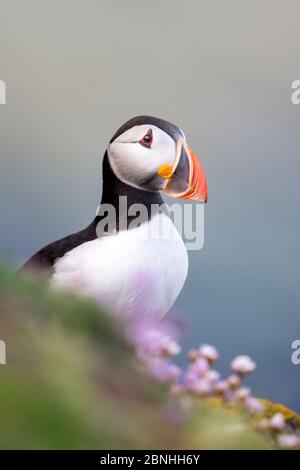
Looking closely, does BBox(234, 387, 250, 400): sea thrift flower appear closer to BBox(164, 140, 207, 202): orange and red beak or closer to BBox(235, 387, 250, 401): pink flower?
BBox(235, 387, 250, 401): pink flower

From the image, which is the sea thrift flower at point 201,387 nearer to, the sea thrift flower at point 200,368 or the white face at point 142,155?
the sea thrift flower at point 200,368

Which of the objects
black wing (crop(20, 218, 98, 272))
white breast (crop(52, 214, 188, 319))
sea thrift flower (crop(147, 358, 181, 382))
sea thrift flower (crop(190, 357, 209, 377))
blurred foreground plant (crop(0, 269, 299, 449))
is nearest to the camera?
blurred foreground plant (crop(0, 269, 299, 449))

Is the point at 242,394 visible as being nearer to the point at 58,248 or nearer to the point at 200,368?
the point at 200,368

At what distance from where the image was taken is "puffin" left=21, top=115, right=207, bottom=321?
9.78 feet

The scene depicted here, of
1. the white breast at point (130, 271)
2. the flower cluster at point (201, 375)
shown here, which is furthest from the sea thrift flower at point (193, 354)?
the white breast at point (130, 271)

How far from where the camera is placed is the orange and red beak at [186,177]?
3.13 m

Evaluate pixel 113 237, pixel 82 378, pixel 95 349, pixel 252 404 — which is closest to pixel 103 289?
pixel 113 237

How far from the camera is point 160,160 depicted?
3.14 meters

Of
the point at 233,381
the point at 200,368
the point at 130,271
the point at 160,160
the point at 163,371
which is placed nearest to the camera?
the point at 163,371

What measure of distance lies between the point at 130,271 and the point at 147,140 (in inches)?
23.3

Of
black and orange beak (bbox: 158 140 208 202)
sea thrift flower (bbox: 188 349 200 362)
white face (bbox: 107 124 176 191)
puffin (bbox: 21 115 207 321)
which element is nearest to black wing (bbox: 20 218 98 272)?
puffin (bbox: 21 115 207 321)

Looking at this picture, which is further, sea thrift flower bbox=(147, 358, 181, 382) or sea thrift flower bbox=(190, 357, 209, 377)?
sea thrift flower bbox=(190, 357, 209, 377)

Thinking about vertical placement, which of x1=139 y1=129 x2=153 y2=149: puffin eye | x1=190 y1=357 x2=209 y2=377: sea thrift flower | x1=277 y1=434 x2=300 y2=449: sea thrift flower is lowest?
x1=277 y1=434 x2=300 y2=449: sea thrift flower

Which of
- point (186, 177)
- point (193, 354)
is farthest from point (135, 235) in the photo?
point (193, 354)
